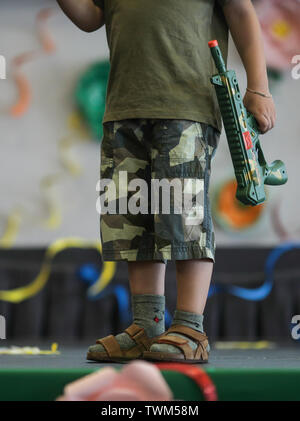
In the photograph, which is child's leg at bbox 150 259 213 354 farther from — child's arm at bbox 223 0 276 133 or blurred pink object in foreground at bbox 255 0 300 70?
blurred pink object in foreground at bbox 255 0 300 70

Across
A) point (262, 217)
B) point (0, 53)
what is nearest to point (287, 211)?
point (262, 217)

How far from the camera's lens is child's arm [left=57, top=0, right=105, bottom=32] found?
4.00 ft

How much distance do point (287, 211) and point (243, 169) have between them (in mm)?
1659

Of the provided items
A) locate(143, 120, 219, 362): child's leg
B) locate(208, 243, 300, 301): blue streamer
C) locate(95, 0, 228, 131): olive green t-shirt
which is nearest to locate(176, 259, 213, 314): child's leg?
locate(143, 120, 219, 362): child's leg

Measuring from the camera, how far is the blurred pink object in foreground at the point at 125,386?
0.73 metres

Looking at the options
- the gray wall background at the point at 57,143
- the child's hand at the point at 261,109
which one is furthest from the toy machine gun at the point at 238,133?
the gray wall background at the point at 57,143

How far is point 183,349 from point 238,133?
35 centimetres

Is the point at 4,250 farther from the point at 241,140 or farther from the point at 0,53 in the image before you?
the point at 241,140

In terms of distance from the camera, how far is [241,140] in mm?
1093

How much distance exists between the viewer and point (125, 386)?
29.1 inches

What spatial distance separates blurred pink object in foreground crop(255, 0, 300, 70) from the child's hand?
1.66m

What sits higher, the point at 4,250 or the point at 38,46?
the point at 38,46

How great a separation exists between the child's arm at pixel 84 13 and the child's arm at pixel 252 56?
24 centimetres

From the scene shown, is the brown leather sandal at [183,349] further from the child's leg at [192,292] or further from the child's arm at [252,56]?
the child's arm at [252,56]
